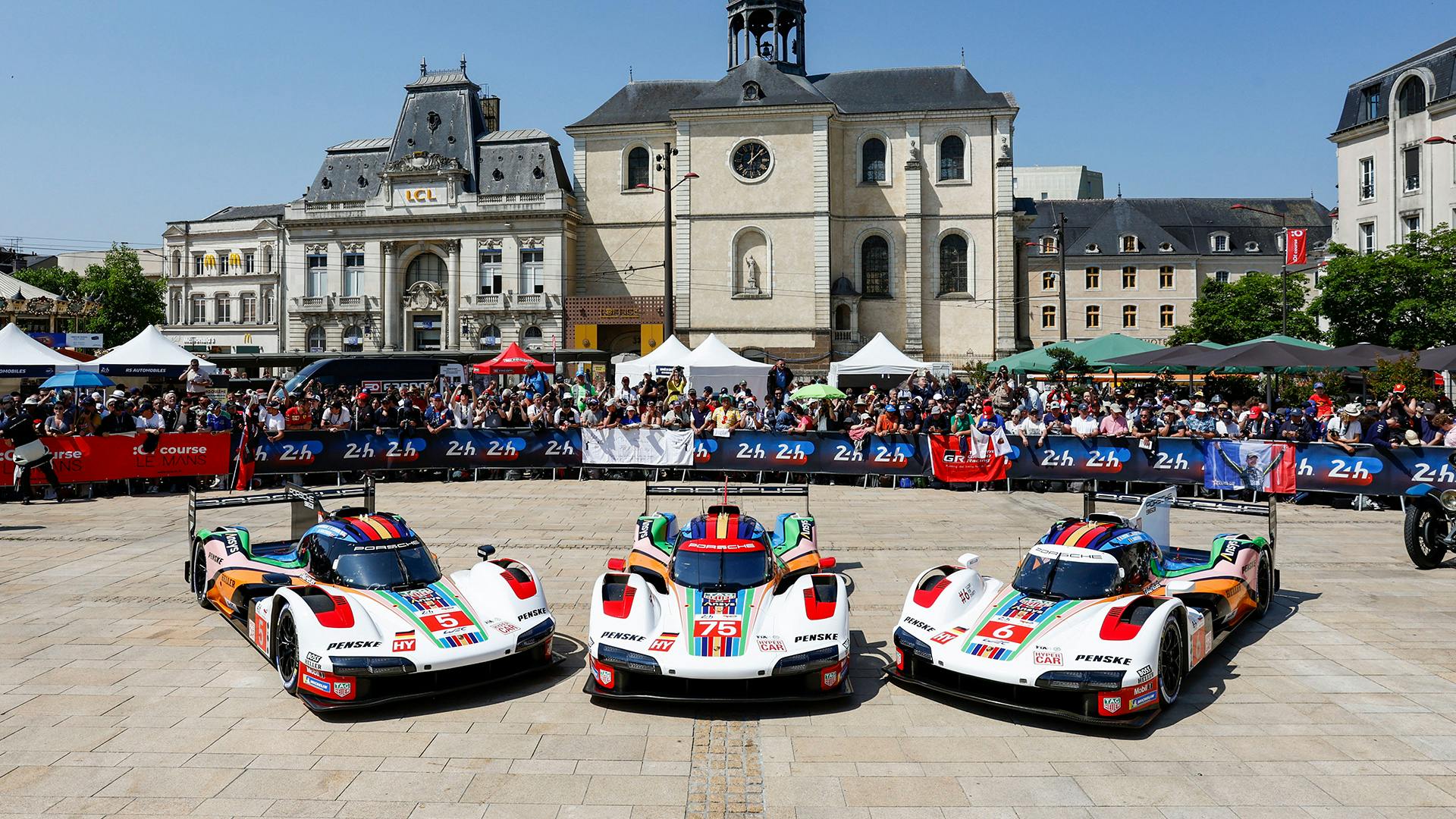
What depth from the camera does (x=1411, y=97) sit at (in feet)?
177

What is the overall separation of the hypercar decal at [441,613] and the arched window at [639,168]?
54507 millimetres

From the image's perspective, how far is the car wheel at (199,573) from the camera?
38.8 ft

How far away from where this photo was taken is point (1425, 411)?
67.2 ft

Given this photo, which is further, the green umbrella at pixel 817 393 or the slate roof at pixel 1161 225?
the slate roof at pixel 1161 225

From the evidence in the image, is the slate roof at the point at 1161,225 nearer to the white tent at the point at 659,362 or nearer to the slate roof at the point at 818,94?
the slate roof at the point at 818,94

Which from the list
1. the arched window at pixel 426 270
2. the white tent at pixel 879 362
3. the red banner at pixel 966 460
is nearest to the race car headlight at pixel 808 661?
the red banner at pixel 966 460

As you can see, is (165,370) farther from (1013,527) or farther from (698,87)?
(698,87)

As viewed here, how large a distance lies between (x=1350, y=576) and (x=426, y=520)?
45.9ft

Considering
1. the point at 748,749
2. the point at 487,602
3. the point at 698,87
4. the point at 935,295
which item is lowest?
the point at 748,749

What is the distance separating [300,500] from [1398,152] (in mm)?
58463

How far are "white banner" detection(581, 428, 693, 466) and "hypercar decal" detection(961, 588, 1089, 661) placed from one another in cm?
1593

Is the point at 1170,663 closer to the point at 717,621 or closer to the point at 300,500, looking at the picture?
the point at 717,621

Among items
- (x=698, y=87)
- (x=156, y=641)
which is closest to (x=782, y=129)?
(x=698, y=87)

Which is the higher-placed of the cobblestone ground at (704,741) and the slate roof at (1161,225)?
the slate roof at (1161,225)
